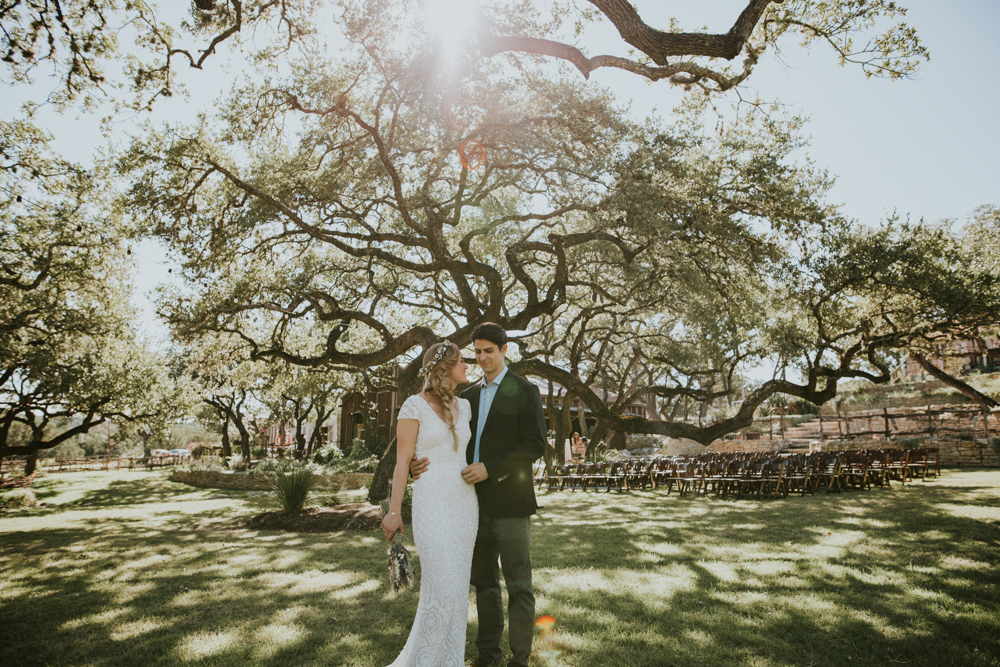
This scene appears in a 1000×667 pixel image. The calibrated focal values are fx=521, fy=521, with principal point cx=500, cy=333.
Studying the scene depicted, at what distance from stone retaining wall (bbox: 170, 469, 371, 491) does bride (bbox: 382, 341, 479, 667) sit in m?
14.9

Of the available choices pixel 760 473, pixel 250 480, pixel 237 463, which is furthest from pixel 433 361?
pixel 237 463

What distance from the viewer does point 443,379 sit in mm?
3215

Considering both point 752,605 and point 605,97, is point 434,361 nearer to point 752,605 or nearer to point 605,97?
point 752,605

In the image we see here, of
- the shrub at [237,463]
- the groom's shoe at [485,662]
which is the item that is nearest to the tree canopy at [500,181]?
the groom's shoe at [485,662]

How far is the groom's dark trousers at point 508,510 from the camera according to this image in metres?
3.28

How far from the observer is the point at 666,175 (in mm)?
9336

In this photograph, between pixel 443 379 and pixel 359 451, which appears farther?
pixel 359 451

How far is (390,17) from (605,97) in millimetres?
4363

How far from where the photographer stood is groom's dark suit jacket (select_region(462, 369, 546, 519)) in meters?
3.33

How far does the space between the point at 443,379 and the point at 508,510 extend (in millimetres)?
947

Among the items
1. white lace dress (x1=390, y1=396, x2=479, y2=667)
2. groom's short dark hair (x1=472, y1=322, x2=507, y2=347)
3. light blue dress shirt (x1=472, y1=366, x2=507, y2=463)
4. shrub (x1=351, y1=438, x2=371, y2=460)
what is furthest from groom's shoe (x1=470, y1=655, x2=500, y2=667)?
shrub (x1=351, y1=438, x2=371, y2=460)

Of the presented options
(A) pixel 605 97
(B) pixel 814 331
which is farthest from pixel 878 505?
(A) pixel 605 97

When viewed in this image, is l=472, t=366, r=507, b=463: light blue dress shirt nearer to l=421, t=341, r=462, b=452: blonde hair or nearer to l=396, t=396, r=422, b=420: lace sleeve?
l=421, t=341, r=462, b=452: blonde hair

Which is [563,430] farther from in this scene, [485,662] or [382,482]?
[485,662]
